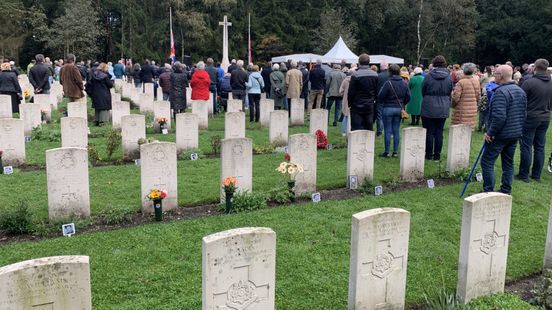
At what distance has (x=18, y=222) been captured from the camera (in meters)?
6.74

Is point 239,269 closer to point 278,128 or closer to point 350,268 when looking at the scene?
point 350,268

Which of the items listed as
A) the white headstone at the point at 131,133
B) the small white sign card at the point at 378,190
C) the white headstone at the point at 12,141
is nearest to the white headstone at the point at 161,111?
the white headstone at the point at 131,133

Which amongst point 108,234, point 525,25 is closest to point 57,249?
point 108,234

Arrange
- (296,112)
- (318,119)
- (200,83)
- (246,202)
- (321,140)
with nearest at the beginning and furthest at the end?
(246,202) → (321,140) → (318,119) → (200,83) → (296,112)

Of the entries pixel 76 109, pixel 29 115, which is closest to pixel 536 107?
pixel 76 109

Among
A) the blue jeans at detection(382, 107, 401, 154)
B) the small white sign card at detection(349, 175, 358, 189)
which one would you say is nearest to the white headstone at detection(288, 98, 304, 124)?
the blue jeans at detection(382, 107, 401, 154)

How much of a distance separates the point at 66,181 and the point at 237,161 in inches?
95.5

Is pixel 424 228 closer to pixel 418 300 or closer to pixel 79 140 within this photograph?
pixel 418 300

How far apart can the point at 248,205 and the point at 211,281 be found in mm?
3856

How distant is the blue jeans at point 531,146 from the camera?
9.34 meters

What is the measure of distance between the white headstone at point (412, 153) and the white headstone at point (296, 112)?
22.5 ft

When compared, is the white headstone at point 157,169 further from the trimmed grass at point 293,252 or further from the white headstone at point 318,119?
the white headstone at point 318,119

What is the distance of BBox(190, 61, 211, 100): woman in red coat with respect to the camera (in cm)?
1555

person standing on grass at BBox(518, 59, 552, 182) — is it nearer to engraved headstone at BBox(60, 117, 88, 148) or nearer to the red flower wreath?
the red flower wreath
